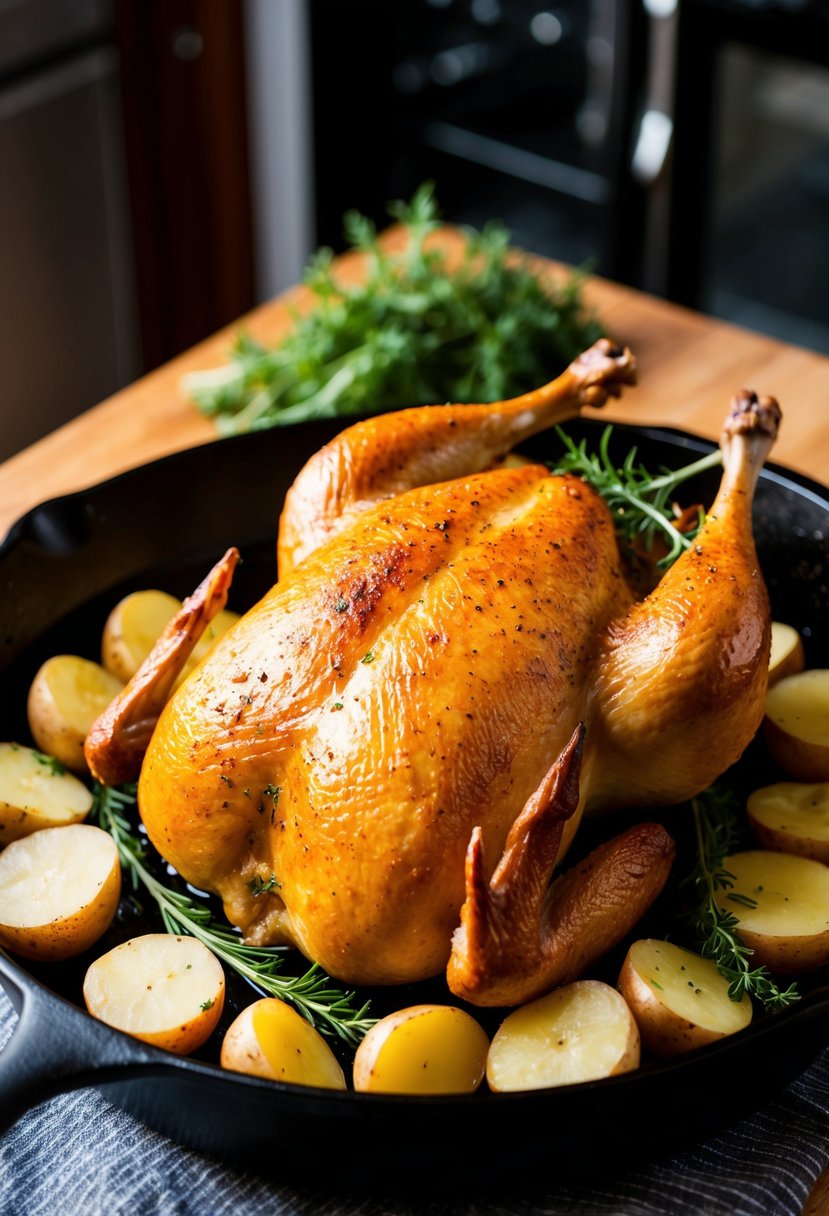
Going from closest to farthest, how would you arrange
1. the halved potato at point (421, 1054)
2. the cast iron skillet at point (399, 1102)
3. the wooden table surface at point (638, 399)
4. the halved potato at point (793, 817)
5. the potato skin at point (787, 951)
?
the cast iron skillet at point (399, 1102)
the halved potato at point (421, 1054)
the potato skin at point (787, 951)
the halved potato at point (793, 817)
the wooden table surface at point (638, 399)

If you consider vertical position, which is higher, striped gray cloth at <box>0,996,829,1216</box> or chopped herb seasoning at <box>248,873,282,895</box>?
chopped herb seasoning at <box>248,873,282,895</box>

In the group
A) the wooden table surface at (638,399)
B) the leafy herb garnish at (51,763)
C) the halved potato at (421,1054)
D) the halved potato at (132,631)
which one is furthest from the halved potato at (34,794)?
the wooden table surface at (638,399)

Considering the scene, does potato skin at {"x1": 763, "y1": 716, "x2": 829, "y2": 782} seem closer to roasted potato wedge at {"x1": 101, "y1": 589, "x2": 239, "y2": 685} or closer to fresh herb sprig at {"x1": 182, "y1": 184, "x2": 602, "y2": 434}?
roasted potato wedge at {"x1": 101, "y1": 589, "x2": 239, "y2": 685}

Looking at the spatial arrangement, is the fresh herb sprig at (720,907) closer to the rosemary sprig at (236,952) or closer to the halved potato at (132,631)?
the rosemary sprig at (236,952)

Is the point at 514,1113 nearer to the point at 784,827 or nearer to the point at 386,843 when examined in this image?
the point at 386,843

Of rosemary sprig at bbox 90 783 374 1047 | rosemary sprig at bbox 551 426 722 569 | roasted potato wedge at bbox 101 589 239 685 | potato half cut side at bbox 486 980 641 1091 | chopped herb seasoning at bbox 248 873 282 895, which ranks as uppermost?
rosemary sprig at bbox 551 426 722 569

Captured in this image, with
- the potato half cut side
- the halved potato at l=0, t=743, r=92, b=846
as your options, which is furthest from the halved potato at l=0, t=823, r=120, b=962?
the potato half cut side
